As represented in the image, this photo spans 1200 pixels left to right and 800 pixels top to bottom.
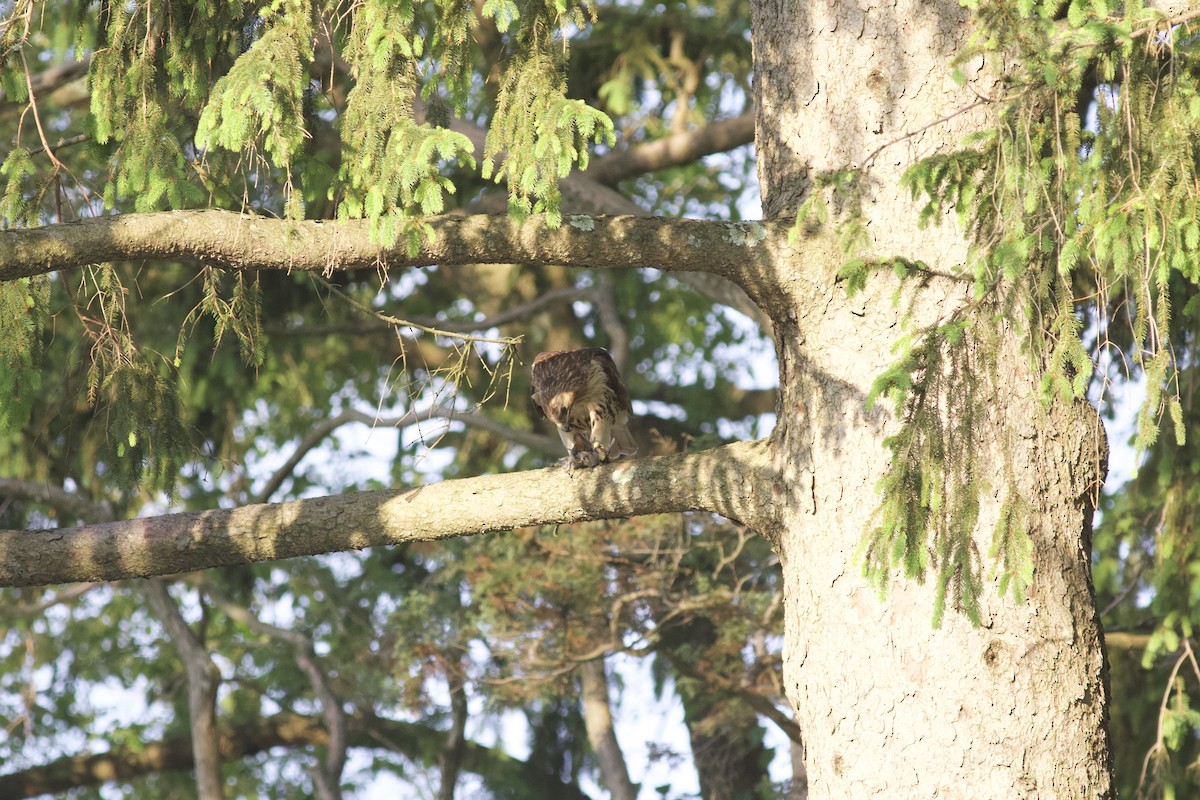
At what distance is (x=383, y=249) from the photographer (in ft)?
12.4

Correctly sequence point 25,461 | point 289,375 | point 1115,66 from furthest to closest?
point 289,375, point 25,461, point 1115,66

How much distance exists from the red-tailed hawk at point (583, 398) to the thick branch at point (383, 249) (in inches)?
95.4

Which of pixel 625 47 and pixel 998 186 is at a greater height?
pixel 625 47

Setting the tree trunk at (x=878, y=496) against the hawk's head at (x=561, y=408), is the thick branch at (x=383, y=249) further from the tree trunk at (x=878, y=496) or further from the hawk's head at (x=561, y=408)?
the hawk's head at (x=561, y=408)

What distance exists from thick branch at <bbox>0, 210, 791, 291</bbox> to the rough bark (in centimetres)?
509

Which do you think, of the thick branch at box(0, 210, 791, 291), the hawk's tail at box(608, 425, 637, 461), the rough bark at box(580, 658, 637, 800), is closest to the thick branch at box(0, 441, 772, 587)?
the thick branch at box(0, 210, 791, 291)

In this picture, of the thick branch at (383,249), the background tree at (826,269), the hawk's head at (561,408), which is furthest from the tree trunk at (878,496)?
the hawk's head at (561,408)

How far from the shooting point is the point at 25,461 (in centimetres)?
825

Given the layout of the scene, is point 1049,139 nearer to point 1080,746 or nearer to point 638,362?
point 1080,746

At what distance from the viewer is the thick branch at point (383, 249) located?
3.57 m

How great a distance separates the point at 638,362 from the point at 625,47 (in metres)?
4.27

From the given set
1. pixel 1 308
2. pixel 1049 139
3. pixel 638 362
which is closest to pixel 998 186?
pixel 1049 139

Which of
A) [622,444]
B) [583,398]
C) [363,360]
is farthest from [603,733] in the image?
[363,360]

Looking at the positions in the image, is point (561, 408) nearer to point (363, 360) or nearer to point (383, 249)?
point (383, 249)
